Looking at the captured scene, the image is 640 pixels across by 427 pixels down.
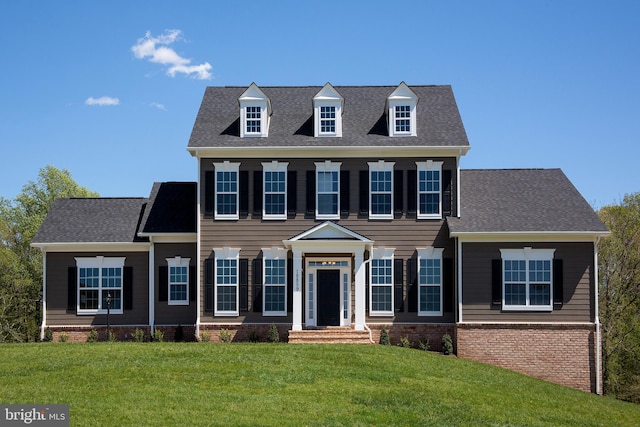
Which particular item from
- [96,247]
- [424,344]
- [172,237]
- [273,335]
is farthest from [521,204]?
[96,247]

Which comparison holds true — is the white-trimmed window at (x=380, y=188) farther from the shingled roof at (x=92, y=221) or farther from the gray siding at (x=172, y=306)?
the shingled roof at (x=92, y=221)

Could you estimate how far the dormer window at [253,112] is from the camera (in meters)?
29.1

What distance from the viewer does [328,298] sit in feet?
92.9

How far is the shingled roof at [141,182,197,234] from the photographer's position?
29516mm

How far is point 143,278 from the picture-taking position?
29672mm

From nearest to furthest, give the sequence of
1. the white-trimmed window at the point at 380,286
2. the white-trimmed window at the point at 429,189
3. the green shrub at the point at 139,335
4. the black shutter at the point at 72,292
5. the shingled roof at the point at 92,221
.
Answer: the white-trimmed window at the point at 380,286
the green shrub at the point at 139,335
the white-trimmed window at the point at 429,189
the black shutter at the point at 72,292
the shingled roof at the point at 92,221

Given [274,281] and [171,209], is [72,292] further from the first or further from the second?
[274,281]

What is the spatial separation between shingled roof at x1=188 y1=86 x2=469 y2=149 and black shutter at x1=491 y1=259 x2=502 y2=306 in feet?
15.5

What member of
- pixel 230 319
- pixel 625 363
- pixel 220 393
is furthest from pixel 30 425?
pixel 625 363

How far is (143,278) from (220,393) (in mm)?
13943

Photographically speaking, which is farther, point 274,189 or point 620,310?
point 620,310

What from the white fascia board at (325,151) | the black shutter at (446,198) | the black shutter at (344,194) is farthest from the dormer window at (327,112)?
the black shutter at (446,198)

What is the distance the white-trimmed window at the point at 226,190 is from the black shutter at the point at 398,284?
20.9 ft

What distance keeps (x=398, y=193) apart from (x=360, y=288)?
391 cm
